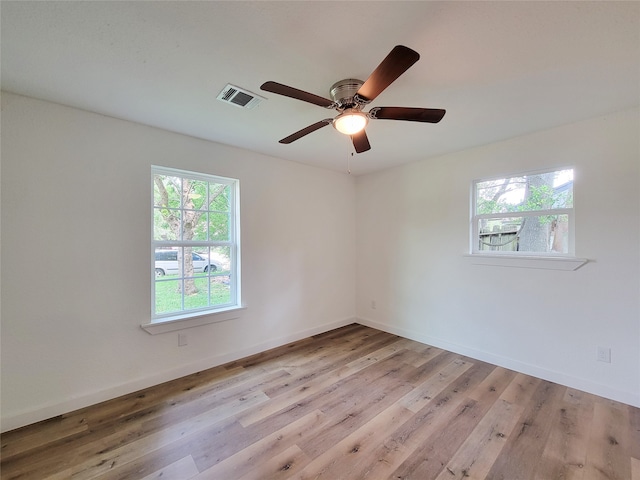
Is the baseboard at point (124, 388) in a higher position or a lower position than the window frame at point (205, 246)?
lower

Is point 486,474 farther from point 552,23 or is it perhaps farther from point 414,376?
point 552,23

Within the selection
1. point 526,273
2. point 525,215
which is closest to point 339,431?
point 526,273

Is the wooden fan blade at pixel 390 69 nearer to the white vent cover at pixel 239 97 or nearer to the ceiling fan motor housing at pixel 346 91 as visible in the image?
the ceiling fan motor housing at pixel 346 91

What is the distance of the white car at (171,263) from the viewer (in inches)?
102

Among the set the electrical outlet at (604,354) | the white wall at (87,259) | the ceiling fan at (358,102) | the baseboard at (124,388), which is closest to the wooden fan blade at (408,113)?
the ceiling fan at (358,102)

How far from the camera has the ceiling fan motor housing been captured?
1.68 metres

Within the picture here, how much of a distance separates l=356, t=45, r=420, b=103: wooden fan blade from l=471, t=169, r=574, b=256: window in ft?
7.25

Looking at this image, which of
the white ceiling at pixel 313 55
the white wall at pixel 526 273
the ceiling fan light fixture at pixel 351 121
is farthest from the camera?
the white wall at pixel 526 273

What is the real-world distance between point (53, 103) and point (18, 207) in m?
0.81

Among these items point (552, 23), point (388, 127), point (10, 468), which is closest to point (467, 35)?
point (552, 23)

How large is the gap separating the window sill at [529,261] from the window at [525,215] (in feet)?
0.31

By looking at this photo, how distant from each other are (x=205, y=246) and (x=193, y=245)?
0.42 ft

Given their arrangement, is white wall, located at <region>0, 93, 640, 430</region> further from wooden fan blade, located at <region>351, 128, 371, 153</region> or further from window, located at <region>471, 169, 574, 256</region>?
wooden fan blade, located at <region>351, 128, 371, 153</region>

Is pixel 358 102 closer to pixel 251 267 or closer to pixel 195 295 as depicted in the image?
pixel 251 267
